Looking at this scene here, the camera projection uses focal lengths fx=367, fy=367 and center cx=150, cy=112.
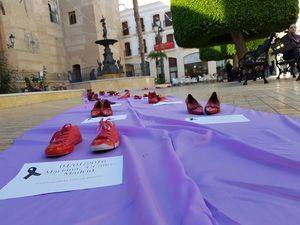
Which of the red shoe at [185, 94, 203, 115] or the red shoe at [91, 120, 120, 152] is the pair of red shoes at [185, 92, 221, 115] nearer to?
the red shoe at [185, 94, 203, 115]

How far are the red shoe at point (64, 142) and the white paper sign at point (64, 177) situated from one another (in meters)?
0.15

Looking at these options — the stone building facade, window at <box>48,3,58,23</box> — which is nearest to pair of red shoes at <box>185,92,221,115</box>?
the stone building facade

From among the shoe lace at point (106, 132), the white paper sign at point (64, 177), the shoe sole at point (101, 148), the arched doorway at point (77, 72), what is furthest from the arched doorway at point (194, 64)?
the white paper sign at point (64, 177)

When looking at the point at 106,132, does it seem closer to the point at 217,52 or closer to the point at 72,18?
the point at 217,52

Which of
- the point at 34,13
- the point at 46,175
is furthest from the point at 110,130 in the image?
the point at 34,13

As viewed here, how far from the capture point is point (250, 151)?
204 cm

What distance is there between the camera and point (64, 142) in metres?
2.36

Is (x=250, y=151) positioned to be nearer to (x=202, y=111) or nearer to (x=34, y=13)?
(x=202, y=111)

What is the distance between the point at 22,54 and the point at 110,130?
68.5 feet

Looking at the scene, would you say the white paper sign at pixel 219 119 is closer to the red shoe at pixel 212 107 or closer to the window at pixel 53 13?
the red shoe at pixel 212 107

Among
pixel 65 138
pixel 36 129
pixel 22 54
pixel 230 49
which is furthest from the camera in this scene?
pixel 230 49

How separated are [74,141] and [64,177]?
0.70 metres

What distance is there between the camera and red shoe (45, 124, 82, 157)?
2.24 m

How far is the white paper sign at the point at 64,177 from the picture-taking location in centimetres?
168
